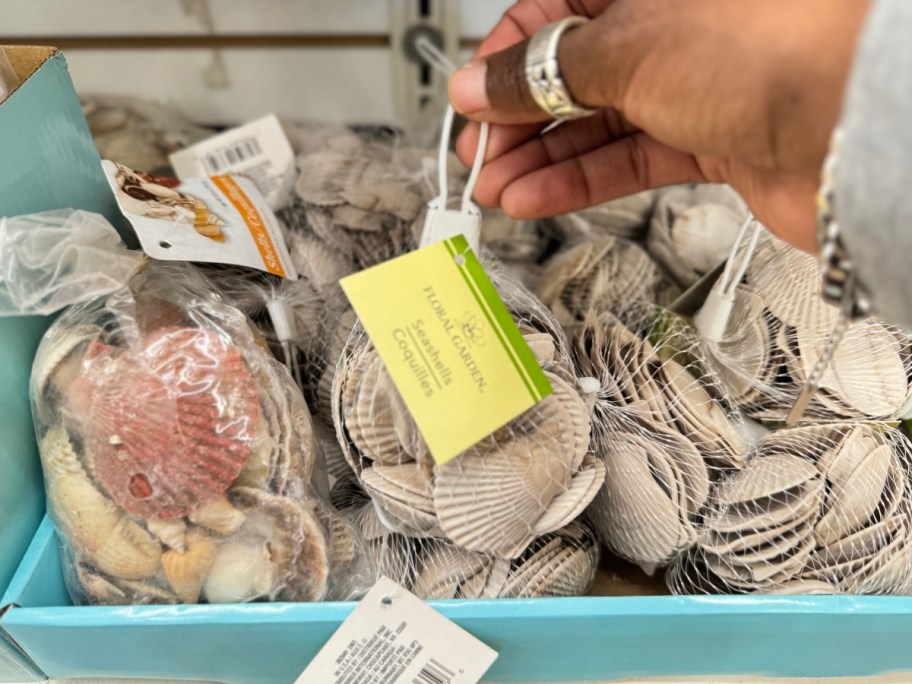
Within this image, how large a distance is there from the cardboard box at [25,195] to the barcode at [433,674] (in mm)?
325

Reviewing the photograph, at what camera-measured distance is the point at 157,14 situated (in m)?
0.93

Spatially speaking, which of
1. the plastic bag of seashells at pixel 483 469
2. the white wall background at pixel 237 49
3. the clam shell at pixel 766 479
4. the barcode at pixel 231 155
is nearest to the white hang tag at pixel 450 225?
the plastic bag of seashells at pixel 483 469

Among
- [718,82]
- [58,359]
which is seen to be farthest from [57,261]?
[718,82]

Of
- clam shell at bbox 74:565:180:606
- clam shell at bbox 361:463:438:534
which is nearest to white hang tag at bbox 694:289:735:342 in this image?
clam shell at bbox 361:463:438:534

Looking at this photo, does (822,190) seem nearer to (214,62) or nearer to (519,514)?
(519,514)

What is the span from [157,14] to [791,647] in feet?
3.57

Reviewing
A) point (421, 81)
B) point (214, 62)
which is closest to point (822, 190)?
point (421, 81)

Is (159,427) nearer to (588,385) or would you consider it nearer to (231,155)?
(588,385)

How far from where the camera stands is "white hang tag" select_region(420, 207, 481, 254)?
0.51m

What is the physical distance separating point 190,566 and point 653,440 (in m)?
0.40

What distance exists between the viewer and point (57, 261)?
514 mm

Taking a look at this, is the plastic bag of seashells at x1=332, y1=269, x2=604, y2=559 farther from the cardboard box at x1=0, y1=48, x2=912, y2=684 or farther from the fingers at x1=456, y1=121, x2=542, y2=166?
the fingers at x1=456, y1=121, x2=542, y2=166

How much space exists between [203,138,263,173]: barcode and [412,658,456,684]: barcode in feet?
2.13

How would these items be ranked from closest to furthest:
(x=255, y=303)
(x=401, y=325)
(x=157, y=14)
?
(x=401, y=325)
(x=255, y=303)
(x=157, y=14)
